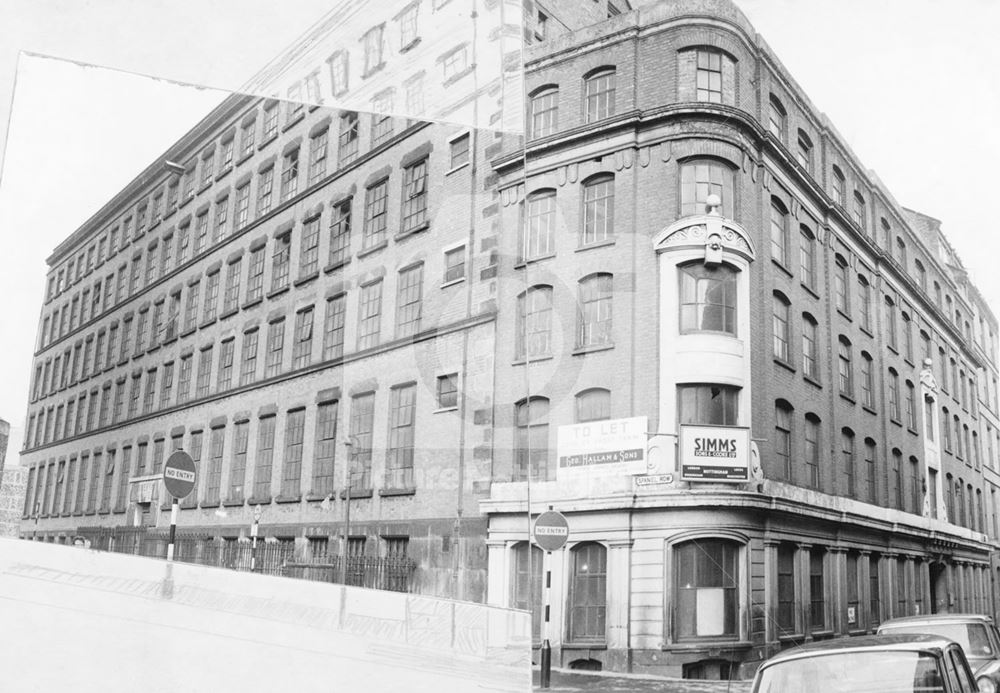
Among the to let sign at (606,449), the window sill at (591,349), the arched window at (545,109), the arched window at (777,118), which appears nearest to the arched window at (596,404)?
the to let sign at (606,449)

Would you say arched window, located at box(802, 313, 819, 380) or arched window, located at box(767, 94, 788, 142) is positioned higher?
arched window, located at box(767, 94, 788, 142)

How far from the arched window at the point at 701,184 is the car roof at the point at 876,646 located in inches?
402

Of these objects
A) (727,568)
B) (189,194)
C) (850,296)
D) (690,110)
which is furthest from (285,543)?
(850,296)

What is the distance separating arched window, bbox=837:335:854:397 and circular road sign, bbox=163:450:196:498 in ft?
54.3

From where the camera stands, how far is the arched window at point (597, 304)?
13.6 m

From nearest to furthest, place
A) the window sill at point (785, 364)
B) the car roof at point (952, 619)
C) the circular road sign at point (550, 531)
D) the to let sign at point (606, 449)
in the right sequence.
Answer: the car roof at point (952, 619), the circular road sign at point (550, 531), the to let sign at point (606, 449), the window sill at point (785, 364)

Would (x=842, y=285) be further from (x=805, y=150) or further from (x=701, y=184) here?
(x=701, y=184)

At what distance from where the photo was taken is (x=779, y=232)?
639 inches

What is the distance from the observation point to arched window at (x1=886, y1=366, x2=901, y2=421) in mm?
19328

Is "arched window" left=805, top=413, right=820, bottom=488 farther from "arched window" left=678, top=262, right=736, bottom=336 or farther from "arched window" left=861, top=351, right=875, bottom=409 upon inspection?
"arched window" left=678, top=262, right=736, bottom=336

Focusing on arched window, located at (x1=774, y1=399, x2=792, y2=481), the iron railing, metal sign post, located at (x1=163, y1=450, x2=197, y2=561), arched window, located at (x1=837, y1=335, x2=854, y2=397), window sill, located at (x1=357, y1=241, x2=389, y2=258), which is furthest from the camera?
arched window, located at (x1=837, y1=335, x2=854, y2=397)

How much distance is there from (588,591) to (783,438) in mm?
4836

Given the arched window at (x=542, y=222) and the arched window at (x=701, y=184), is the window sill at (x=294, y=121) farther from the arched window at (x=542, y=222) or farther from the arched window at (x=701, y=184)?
the arched window at (x=701, y=184)

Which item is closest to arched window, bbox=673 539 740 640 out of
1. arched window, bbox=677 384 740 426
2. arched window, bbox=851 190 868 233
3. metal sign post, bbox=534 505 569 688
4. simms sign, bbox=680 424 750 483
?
simms sign, bbox=680 424 750 483
